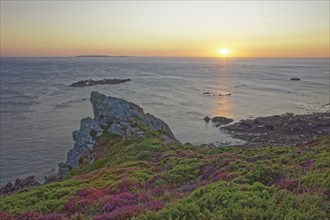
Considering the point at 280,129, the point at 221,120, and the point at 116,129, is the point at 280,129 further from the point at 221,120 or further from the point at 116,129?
the point at 116,129

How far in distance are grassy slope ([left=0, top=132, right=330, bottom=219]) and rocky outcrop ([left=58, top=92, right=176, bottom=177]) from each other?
15113mm

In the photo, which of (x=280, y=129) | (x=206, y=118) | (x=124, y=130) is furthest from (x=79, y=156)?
(x=280, y=129)

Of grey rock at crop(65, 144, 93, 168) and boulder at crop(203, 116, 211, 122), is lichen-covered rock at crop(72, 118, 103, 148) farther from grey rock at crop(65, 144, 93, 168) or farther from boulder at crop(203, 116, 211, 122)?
boulder at crop(203, 116, 211, 122)

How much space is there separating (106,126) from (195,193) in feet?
114

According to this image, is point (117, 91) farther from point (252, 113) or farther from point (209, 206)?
point (209, 206)

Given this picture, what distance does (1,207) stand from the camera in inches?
696

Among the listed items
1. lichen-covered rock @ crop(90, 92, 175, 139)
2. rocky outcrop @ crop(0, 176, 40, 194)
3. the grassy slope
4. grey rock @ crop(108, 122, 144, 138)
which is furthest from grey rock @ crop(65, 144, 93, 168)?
the grassy slope

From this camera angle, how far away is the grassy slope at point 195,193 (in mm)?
11031

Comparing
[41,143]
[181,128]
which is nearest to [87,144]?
[41,143]

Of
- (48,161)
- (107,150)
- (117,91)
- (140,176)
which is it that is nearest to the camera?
(140,176)

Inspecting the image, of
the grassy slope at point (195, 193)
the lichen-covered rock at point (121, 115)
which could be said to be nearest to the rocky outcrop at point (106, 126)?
the lichen-covered rock at point (121, 115)

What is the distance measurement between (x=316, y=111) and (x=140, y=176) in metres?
75.1

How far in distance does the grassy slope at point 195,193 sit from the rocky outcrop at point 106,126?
15.1 m

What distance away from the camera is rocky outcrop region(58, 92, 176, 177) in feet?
132
